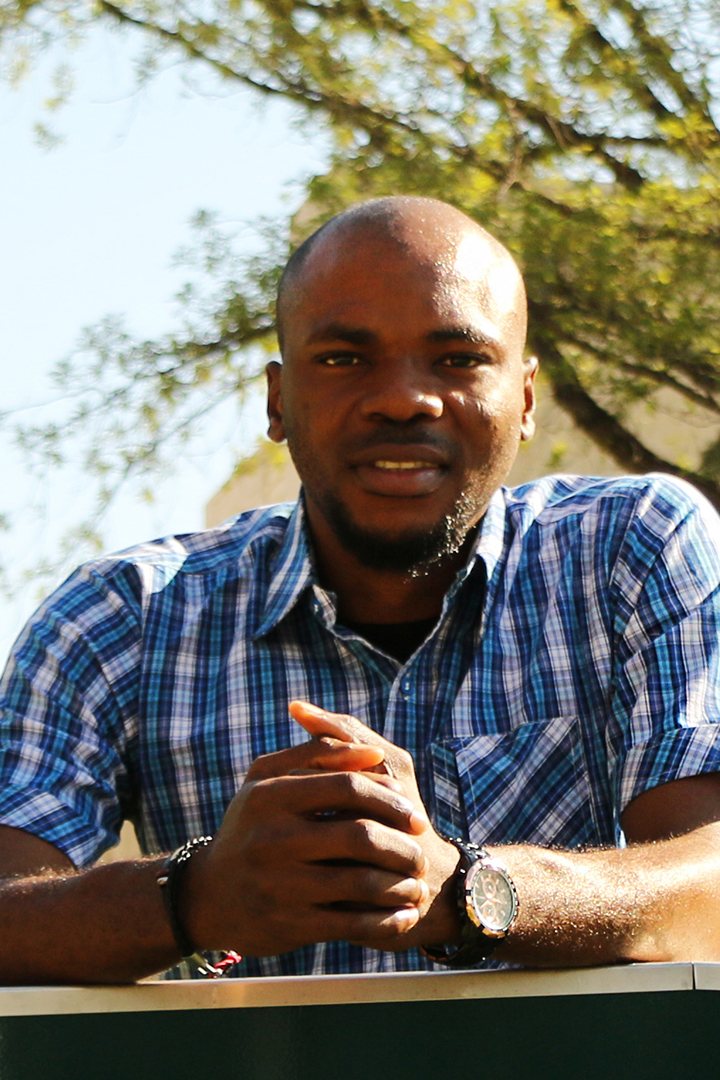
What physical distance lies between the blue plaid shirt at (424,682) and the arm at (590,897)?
0.30 metres

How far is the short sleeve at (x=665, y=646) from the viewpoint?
215 centimetres

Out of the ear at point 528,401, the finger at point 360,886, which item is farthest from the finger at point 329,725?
the ear at point 528,401

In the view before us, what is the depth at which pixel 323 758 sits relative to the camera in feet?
5.59

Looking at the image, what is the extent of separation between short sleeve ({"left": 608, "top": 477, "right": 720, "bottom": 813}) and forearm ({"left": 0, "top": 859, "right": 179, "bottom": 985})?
834 mm

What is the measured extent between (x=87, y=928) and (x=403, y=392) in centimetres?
114

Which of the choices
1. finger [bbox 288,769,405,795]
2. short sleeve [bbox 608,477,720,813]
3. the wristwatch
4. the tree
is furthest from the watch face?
the tree

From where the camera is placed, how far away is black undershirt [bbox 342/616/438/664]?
2.62 meters

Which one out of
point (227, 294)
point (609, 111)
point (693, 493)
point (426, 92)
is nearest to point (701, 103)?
→ point (609, 111)

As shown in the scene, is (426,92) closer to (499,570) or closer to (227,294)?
(227,294)

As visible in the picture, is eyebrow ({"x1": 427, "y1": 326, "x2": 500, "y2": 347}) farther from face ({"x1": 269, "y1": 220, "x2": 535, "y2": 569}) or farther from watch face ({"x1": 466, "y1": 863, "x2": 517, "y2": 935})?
watch face ({"x1": 466, "y1": 863, "x2": 517, "y2": 935})

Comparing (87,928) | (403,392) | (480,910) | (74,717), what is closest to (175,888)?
(87,928)

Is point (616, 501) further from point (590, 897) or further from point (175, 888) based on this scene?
point (175, 888)

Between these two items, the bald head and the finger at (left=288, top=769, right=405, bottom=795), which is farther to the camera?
the bald head

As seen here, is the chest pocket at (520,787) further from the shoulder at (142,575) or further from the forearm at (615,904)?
the shoulder at (142,575)
